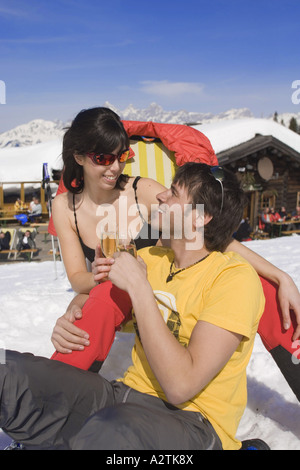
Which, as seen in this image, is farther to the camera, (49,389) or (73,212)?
(73,212)

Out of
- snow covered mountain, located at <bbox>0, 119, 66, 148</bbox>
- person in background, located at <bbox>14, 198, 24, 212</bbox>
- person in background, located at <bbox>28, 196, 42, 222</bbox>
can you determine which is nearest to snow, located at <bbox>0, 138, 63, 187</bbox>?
person in background, located at <bbox>14, 198, 24, 212</bbox>

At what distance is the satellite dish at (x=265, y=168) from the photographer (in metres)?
16.9

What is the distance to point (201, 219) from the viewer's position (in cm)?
176

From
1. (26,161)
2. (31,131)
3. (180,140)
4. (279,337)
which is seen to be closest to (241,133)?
(26,161)

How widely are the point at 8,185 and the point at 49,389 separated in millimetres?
21695

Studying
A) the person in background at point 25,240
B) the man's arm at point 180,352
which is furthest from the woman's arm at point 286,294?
the person in background at point 25,240

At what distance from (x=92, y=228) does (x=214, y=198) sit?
1.27m

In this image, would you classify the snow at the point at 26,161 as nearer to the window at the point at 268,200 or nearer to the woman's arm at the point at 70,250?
the window at the point at 268,200

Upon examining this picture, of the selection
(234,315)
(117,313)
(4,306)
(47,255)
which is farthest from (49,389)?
(47,255)

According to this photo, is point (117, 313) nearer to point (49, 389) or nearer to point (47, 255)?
point (49, 389)

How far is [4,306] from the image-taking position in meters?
4.67

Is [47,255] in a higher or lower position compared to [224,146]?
lower

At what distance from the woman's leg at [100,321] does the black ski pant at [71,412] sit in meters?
0.15

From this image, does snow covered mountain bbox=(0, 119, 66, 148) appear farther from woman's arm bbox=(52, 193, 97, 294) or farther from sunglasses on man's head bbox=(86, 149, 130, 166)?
sunglasses on man's head bbox=(86, 149, 130, 166)
